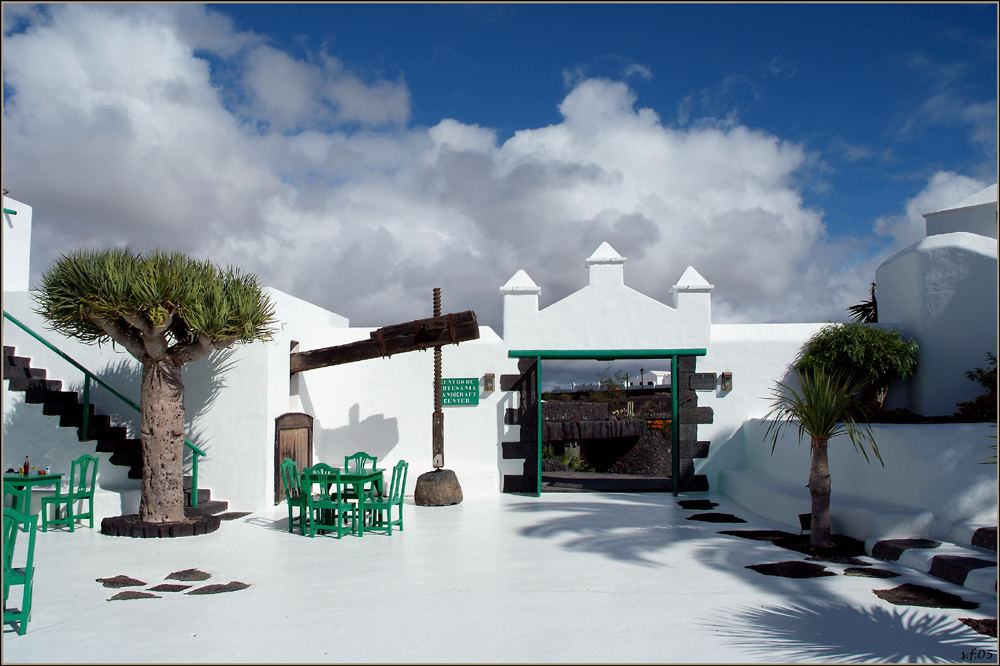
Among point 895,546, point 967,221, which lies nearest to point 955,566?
point 895,546

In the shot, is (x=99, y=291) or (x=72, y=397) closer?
(x=99, y=291)

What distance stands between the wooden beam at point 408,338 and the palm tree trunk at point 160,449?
8.46ft

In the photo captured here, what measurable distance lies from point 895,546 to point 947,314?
5.09 metres

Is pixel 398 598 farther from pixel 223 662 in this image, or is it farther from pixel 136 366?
pixel 136 366

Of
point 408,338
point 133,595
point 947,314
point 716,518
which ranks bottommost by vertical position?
point 716,518

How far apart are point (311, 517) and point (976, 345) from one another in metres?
8.90

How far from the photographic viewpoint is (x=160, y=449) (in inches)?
319

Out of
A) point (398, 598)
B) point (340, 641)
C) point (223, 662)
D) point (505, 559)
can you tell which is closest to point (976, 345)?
point (505, 559)

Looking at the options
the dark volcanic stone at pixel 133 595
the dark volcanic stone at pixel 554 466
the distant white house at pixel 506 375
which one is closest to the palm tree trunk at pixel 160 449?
the distant white house at pixel 506 375

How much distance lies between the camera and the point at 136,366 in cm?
1005

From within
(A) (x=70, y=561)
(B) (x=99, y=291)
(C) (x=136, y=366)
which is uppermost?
(B) (x=99, y=291)

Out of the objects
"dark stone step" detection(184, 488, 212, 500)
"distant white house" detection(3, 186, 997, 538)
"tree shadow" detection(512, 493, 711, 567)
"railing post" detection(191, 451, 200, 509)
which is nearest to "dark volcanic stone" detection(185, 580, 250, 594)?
"tree shadow" detection(512, 493, 711, 567)

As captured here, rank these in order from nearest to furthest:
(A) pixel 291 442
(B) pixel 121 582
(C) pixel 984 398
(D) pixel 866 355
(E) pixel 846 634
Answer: (E) pixel 846 634 < (B) pixel 121 582 < (C) pixel 984 398 < (D) pixel 866 355 < (A) pixel 291 442

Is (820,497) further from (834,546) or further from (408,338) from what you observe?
(408,338)
